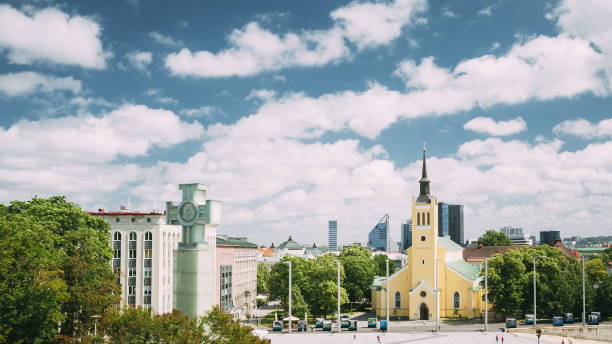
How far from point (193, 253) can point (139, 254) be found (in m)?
51.4

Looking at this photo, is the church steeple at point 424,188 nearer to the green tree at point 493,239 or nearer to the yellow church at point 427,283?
the yellow church at point 427,283

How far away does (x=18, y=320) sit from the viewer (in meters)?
36.0

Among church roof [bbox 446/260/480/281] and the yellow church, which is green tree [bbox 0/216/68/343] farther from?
church roof [bbox 446/260/480/281]

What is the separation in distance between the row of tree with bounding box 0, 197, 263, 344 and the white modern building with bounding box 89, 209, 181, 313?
61.7 ft

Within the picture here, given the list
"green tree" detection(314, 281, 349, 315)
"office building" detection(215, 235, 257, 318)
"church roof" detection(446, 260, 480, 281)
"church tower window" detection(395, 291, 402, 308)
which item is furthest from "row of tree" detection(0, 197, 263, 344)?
"church roof" detection(446, 260, 480, 281)

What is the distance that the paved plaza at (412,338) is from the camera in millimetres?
62031

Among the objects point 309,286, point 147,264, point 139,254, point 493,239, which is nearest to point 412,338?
point 309,286

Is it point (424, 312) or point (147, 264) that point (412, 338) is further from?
point (147, 264)

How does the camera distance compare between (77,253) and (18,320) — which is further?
(77,253)

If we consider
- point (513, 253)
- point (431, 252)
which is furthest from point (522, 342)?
point (431, 252)

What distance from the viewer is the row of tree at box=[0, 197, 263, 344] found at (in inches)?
1109

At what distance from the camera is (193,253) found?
24.8 meters

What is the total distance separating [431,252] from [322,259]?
17.3 metres

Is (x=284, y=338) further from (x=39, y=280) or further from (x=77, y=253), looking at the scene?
(x=39, y=280)
